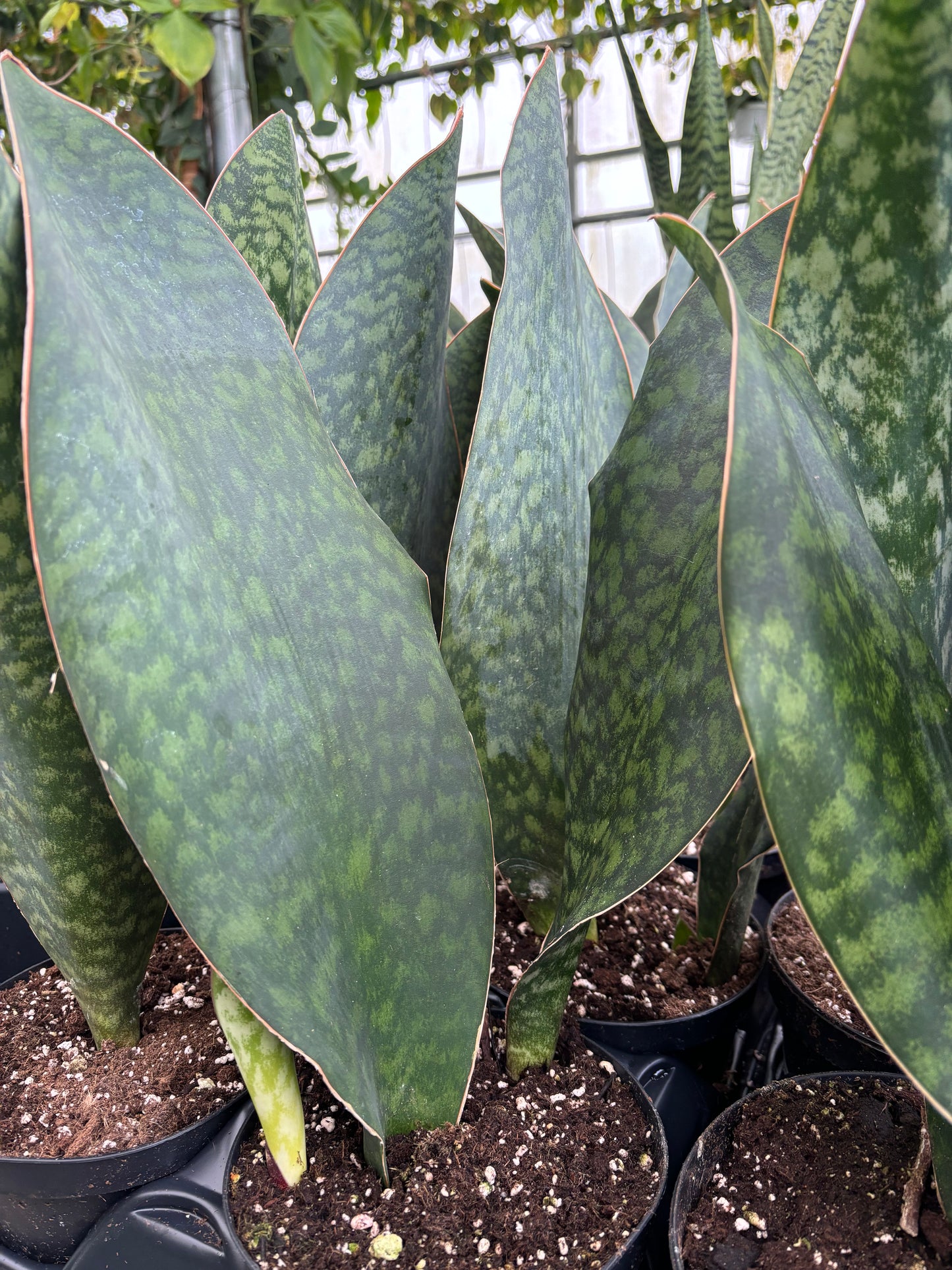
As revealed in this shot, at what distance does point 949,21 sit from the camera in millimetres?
288

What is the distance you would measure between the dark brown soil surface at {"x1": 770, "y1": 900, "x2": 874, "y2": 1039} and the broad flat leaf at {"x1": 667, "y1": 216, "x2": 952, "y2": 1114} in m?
0.31

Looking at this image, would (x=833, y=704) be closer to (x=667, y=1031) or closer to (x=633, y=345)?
(x=667, y=1031)

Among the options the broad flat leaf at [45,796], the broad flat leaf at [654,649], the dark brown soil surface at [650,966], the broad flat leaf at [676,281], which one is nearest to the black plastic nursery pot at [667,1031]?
the dark brown soil surface at [650,966]

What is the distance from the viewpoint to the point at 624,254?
4484mm

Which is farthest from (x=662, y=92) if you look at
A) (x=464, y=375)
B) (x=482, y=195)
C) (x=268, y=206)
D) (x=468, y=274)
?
→ (x=268, y=206)

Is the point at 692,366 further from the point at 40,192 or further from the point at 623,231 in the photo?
the point at 623,231

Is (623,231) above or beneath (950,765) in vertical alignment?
above

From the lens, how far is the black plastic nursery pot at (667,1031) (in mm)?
565

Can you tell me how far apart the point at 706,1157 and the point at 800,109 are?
0.83 meters

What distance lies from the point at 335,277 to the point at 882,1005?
377 millimetres

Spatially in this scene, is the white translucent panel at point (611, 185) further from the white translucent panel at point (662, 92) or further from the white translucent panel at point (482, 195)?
the white translucent panel at point (482, 195)

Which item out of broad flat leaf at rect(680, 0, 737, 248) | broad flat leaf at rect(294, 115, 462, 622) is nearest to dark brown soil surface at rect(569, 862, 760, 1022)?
broad flat leaf at rect(294, 115, 462, 622)

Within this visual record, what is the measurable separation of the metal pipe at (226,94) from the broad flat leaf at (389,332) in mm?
1074

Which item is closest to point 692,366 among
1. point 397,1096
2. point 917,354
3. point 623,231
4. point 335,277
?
point 917,354
